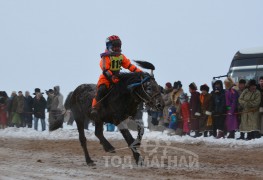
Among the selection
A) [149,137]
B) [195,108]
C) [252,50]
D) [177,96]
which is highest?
[252,50]

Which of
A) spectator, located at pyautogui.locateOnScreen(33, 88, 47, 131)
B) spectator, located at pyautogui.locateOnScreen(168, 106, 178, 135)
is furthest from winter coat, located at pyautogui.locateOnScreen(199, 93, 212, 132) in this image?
spectator, located at pyautogui.locateOnScreen(33, 88, 47, 131)

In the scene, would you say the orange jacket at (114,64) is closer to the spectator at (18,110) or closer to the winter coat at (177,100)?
the winter coat at (177,100)

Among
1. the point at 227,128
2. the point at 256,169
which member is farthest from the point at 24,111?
the point at 256,169

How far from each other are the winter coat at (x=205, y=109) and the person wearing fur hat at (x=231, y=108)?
84 centimetres

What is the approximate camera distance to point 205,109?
20.0m

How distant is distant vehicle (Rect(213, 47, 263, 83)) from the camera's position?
25.2 meters

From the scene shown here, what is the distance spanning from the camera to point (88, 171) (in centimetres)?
1064

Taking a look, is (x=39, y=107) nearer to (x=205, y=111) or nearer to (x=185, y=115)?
(x=185, y=115)

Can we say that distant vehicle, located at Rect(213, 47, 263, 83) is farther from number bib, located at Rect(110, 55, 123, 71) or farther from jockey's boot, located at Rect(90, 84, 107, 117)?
jockey's boot, located at Rect(90, 84, 107, 117)

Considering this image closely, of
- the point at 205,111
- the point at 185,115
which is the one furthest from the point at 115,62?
the point at 185,115

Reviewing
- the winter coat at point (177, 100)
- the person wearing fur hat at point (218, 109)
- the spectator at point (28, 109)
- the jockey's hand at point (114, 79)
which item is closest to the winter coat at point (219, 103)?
the person wearing fur hat at point (218, 109)

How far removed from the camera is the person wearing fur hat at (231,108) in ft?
61.2

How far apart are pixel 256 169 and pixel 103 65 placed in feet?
12.3

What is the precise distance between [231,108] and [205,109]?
Result: 1392mm
